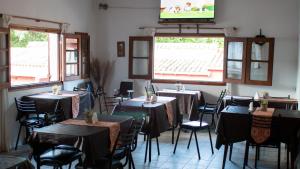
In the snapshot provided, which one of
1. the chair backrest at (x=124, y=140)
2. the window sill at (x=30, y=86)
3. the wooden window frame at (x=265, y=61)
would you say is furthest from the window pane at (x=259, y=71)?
the chair backrest at (x=124, y=140)

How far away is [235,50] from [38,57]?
13.2 ft

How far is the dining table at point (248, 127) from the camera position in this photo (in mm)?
4836

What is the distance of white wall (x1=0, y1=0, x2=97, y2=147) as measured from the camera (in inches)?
248

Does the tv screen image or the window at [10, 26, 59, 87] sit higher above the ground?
the tv screen image

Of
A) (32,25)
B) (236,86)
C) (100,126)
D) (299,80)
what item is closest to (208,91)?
(236,86)

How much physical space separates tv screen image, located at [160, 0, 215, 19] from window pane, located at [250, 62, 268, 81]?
4.39ft

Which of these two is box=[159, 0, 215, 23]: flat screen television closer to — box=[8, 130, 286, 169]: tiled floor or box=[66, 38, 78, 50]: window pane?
box=[66, 38, 78, 50]: window pane

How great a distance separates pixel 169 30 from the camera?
855 cm

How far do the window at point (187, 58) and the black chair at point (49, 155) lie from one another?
4665mm

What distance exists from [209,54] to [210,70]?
36 cm

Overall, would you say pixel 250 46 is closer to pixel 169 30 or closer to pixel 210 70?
pixel 210 70

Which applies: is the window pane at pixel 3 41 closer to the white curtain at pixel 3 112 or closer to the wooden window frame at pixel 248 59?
the white curtain at pixel 3 112

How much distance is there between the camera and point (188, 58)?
8.98 m

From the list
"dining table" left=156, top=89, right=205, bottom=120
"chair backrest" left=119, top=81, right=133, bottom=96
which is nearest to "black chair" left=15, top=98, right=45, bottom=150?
"dining table" left=156, top=89, right=205, bottom=120
